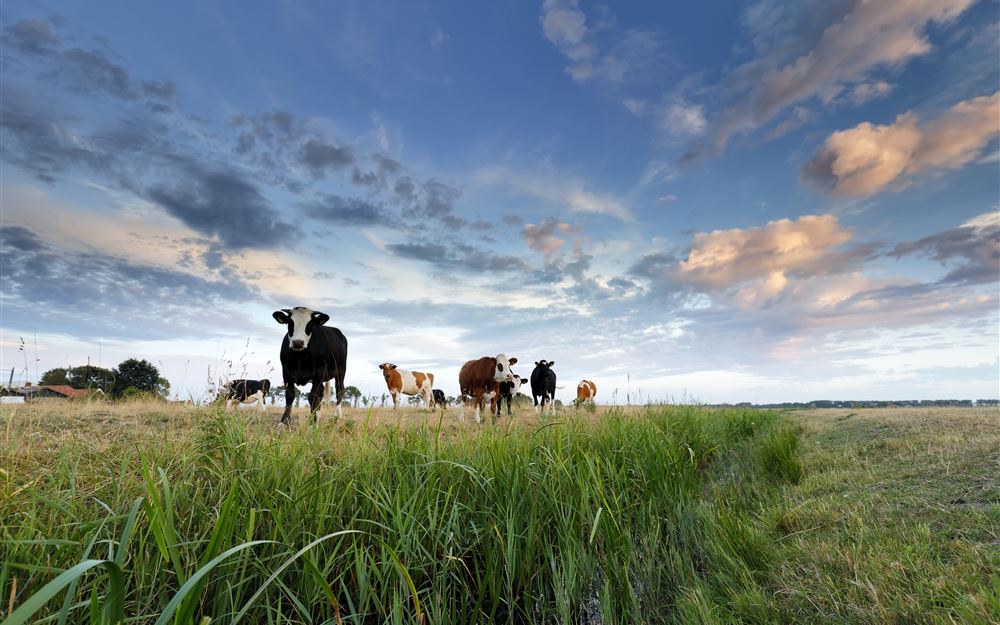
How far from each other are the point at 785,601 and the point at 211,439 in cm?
471

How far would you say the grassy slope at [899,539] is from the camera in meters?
2.27

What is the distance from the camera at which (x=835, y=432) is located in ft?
26.7

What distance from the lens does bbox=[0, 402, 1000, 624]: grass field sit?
2514 millimetres

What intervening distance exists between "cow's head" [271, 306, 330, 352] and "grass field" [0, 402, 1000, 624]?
236 inches

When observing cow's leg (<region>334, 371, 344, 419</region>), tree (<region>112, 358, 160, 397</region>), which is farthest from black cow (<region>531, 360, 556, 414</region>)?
tree (<region>112, 358, 160, 397</region>)

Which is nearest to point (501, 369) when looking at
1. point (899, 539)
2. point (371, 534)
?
point (371, 534)

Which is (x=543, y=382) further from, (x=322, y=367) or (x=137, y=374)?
(x=137, y=374)

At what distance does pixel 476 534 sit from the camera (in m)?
3.87

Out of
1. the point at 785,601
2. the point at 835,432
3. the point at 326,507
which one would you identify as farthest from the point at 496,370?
the point at 785,601

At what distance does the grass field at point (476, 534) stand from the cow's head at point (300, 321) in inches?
236

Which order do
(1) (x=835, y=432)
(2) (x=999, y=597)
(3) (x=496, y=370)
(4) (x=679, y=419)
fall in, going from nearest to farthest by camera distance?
1. (2) (x=999, y=597)
2. (1) (x=835, y=432)
3. (4) (x=679, y=419)
4. (3) (x=496, y=370)

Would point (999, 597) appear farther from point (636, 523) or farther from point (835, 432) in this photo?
point (835, 432)

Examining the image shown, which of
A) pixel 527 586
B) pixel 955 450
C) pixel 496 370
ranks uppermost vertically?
pixel 496 370

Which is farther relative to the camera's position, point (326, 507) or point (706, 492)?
point (706, 492)
